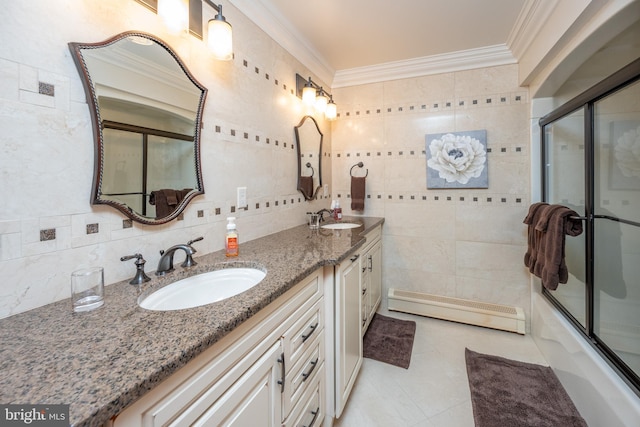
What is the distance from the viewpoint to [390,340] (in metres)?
2.11

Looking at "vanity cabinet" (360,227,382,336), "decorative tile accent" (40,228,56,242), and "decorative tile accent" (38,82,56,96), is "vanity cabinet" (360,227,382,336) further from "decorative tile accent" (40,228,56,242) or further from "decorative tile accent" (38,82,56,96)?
"decorative tile accent" (38,82,56,96)

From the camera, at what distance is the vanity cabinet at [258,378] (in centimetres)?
56

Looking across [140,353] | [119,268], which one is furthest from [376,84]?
[140,353]

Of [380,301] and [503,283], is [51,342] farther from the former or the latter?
[503,283]

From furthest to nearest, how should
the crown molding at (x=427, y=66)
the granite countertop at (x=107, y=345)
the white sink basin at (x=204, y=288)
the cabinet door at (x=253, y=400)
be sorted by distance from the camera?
the crown molding at (x=427, y=66), the white sink basin at (x=204, y=288), the cabinet door at (x=253, y=400), the granite countertop at (x=107, y=345)

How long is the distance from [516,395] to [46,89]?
2486mm

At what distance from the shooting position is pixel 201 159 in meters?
1.29

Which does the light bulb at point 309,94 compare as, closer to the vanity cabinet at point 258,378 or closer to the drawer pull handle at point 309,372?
the vanity cabinet at point 258,378

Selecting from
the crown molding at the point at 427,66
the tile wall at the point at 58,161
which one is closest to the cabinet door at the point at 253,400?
the tile wall at the point at 58,161

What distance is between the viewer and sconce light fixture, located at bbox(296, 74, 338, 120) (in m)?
2.12

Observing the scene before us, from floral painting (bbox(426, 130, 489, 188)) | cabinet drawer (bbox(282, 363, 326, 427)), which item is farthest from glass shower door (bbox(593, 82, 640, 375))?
cabinet drawer (bbox(282, 363, 326, 427))

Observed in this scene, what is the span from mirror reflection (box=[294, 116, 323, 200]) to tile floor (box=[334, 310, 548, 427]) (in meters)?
1.37

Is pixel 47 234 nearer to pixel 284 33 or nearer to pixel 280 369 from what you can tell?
pixel 280 369

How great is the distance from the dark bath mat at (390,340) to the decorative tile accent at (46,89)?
210 centimetres
